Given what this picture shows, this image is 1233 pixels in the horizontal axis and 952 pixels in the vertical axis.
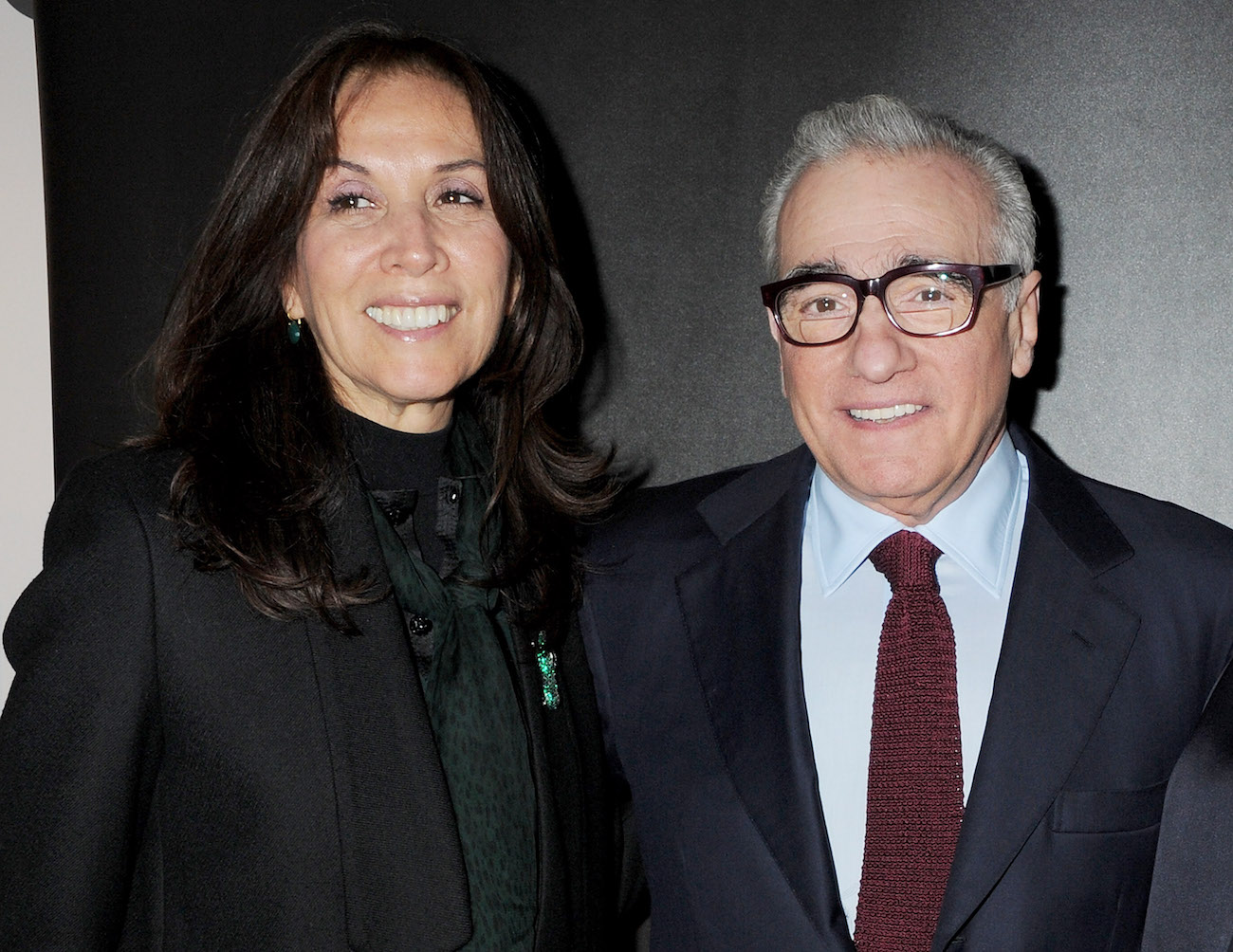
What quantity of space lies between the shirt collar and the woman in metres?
0.37

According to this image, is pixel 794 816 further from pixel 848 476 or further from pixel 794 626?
pixel 848 476

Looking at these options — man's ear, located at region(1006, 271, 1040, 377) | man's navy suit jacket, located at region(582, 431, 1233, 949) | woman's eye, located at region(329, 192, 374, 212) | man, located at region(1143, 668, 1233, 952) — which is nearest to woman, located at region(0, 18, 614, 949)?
woman's eye, located at region(329, 192, 374, 212)

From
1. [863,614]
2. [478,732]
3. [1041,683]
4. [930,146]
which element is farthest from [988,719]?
[930,146]

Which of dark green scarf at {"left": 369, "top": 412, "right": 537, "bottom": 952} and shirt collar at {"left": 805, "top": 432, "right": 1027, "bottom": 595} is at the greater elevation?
shirt collar at {"left": 805, "top": 432, "right": 1027, "bottom": 595}

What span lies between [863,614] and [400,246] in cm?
78

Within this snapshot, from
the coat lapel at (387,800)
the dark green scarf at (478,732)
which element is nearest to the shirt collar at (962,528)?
the dark green scarf at (478,732)

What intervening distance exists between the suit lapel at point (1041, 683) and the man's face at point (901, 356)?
16 cm

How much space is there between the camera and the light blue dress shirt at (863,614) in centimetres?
156

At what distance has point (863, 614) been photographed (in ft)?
5.38

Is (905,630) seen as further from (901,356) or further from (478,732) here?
(478,732)

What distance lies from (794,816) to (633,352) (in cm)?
88

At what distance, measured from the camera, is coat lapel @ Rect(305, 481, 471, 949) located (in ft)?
4.73

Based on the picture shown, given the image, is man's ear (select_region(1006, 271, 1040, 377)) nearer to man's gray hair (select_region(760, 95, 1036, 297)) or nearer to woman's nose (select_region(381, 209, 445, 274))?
man's gray hair (select_region(760, 95, 1036, 297))

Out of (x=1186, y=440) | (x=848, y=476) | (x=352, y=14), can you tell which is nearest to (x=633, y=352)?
(x=848, y=476)
